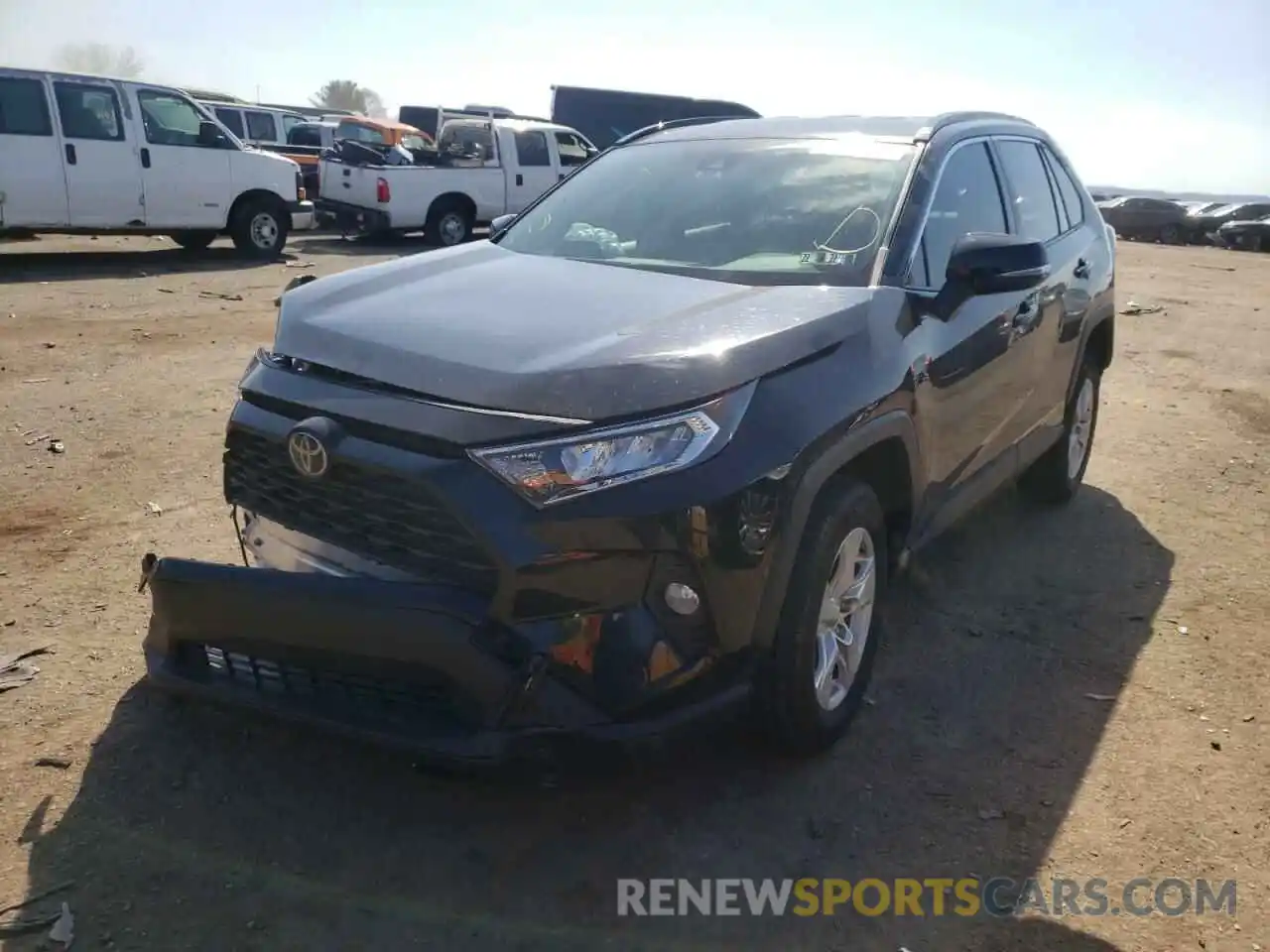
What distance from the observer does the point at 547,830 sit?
2859 millimetres


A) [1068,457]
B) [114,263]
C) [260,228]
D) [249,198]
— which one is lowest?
[1068,457]

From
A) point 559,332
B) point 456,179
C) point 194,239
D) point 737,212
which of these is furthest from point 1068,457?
point 456,179

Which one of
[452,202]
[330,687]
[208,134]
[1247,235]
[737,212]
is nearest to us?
[330,687]

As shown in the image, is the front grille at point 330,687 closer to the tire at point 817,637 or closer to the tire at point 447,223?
the tire at point 817,637

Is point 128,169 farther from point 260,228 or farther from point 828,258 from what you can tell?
point 828,258

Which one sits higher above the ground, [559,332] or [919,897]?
[559,332]

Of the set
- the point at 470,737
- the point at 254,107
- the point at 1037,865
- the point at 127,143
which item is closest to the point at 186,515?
the point at 470,737

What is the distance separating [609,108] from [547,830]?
2278 centimetres

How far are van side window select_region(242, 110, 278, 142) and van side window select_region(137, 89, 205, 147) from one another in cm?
847

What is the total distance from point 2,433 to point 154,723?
11.3 ft

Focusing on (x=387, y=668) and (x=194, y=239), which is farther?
(x=194, y=239)

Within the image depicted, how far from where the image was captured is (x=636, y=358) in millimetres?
2660

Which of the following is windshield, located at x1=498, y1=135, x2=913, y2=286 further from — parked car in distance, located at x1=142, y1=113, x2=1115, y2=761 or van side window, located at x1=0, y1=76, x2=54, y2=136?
van side window, located at x1=0, y1=76, x2=54, y2=136

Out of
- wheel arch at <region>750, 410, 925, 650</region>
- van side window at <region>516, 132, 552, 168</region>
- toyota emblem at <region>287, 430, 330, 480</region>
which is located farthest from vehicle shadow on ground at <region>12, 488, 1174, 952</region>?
van side window at <region>516, 132, 552, 168</region>
